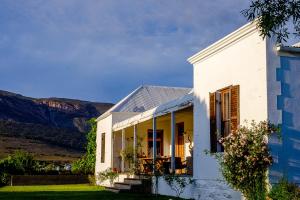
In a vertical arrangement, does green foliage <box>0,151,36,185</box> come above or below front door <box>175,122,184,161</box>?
below

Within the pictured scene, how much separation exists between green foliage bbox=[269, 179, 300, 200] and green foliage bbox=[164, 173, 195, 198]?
4453 mm

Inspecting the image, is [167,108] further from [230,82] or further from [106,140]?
[106,140]

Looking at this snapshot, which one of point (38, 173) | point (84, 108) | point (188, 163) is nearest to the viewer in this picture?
point (188, 163)

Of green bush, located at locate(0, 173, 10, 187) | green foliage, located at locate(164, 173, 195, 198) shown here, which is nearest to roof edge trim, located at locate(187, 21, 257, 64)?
green foliage, located at locate(164, 173, 195, 198)

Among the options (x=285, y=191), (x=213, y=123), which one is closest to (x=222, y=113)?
(x=213, y=123)

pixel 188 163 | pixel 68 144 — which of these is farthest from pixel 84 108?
pixel 188 163

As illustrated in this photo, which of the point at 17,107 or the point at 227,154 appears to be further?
the point at 17,107

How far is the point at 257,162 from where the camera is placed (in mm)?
10648

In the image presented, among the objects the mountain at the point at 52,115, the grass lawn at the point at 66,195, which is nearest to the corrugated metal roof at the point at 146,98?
the grass lawn at the point at 66,195

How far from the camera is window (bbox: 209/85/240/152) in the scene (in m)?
12.1

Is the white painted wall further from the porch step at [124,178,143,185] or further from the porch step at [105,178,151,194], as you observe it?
the porch step at [105,178,151,194]

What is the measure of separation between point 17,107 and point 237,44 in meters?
58.1

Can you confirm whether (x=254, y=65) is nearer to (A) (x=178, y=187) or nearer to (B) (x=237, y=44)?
(B) (x=237, y=44)

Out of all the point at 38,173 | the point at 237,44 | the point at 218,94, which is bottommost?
the point at 38,173
